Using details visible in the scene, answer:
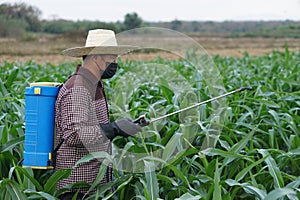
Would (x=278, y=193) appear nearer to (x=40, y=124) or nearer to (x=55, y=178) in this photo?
(x=55, y=178)

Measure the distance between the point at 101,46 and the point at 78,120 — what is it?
1.38ft

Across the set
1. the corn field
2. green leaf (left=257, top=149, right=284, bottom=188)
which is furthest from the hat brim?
green leaf (left=257, top=149, right=284, bottom=188)

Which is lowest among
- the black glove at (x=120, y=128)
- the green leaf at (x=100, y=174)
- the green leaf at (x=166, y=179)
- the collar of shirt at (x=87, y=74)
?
the green leaf at (x=166, y=179)

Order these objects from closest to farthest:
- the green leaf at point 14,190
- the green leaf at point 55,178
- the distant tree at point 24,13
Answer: the green leaf at point 14,190, the green leaf at point 55,178, the distant tree at point 24,13

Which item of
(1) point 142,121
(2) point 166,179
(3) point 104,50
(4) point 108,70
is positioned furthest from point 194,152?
(3) point 104,50

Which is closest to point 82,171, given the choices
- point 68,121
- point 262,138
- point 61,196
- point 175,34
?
point 61,196

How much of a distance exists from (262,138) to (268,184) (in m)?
0.93

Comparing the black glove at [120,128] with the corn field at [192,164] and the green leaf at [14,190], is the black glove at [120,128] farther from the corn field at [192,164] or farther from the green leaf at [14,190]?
the green leaf at [14,190]

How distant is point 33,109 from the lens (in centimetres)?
254

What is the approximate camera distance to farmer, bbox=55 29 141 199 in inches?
96.0

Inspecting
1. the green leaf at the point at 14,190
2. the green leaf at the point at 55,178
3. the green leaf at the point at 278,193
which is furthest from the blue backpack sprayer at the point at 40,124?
the green leaf at the point at 278,193

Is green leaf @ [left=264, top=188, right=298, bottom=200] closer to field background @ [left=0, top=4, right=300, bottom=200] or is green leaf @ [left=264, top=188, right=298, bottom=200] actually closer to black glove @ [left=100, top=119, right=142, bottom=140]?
field background @ [left=0, top=4, right=300, bottom=200]

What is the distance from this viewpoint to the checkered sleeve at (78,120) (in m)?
2.42

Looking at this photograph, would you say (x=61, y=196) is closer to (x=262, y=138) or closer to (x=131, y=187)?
(x=131, y=187)
